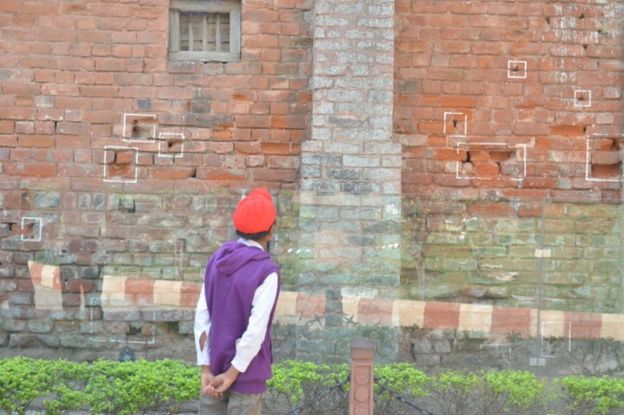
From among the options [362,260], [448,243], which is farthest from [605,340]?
[362,260]

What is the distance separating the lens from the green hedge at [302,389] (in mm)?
5961

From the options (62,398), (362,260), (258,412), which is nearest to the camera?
(258,412)

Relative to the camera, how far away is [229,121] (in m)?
7.63

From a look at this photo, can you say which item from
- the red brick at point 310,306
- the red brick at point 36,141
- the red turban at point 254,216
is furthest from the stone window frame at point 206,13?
the red turban at point 254,216

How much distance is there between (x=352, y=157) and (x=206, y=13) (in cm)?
174

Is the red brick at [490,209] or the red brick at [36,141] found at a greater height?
the red brick at [36,141]

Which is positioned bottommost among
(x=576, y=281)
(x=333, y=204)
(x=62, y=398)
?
(x=62, y=398)

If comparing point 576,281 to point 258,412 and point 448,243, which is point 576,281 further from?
point 258,412

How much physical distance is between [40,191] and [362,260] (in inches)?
105

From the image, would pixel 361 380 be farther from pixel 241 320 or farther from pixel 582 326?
pixel 582 326

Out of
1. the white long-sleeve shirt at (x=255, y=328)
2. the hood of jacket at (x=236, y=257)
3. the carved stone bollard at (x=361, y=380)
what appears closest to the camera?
the white long-sleeve shirt at (x=255, y=328)

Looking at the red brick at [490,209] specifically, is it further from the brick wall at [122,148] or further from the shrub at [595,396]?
the shrub at [595,396]

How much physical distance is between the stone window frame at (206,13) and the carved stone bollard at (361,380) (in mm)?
3268

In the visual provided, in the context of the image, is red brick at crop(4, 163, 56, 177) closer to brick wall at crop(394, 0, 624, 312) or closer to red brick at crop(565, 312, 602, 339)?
brick wall at crop(394, 0, 624, 312)
